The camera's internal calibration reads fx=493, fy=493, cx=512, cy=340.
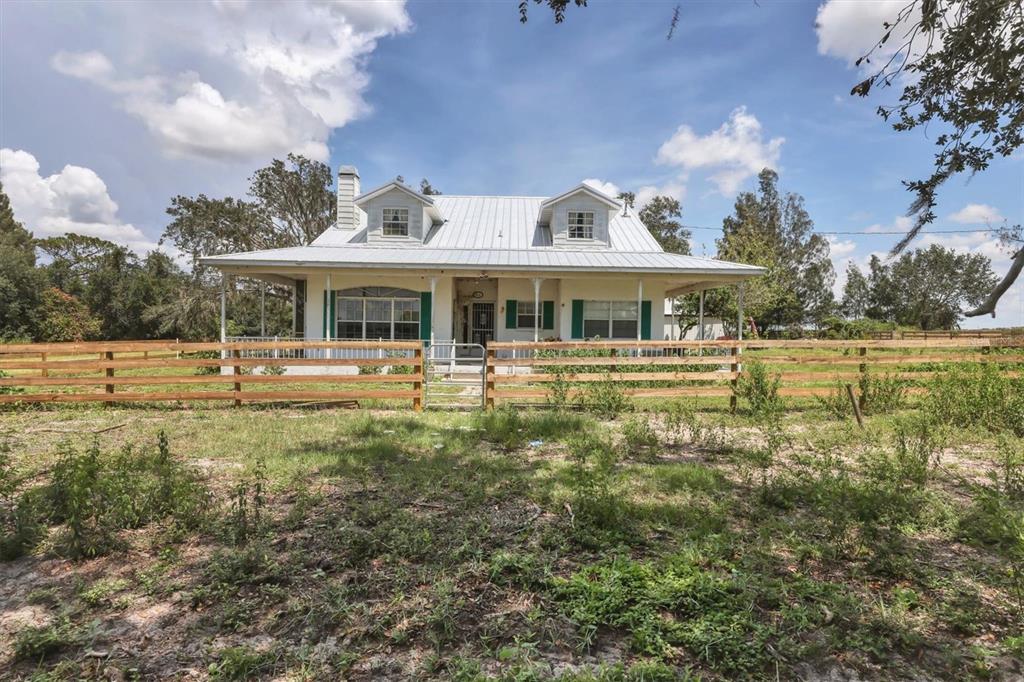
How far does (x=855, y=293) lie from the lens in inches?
2042

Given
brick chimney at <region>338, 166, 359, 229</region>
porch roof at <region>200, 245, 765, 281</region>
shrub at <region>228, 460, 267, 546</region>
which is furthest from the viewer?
brick chimney at <region>338, 166, 359, 229</region>

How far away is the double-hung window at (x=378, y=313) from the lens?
16047mm

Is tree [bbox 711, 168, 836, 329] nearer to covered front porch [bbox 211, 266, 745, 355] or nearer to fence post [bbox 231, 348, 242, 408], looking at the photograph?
covered front porch [bbox 211, 266, 745, 355]

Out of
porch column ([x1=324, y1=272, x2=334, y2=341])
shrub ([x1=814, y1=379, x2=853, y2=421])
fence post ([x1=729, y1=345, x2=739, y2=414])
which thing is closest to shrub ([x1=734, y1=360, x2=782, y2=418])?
fence post ([x1=729, y1=345, x2=739, y2=414])

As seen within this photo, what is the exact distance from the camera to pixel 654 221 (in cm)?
4319

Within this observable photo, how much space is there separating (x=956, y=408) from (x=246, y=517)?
9130 millimetres

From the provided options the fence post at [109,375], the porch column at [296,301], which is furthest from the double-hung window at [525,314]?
the fence post at [109,375]

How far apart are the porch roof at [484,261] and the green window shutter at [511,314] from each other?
1.70 meters

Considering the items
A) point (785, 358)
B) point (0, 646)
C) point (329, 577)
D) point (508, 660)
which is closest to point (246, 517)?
point (329, 577)

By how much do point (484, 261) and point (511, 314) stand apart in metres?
2.77

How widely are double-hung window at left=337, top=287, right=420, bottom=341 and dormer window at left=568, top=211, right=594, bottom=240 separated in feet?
20.0

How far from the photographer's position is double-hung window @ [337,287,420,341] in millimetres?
16047

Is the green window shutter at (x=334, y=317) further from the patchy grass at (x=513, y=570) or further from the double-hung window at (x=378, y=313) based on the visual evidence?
the patchy grass at (x=513, y=570)

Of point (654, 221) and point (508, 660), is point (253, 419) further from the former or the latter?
point (654, 221)
